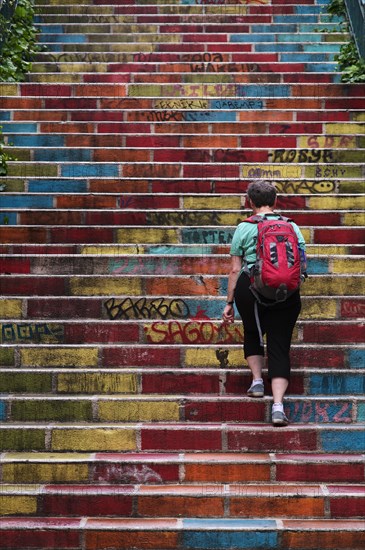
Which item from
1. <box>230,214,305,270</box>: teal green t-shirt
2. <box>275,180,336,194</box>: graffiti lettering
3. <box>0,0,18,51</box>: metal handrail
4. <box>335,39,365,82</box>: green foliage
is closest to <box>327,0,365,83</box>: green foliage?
<box>335,39,365,82</box>: green foliage

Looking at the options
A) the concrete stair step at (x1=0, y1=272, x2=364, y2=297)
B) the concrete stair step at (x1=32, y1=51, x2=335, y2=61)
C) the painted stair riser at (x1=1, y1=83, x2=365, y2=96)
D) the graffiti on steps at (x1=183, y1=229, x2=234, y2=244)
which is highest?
the concrete stair step at (x1=32, y1=51, x2=335, y2=61)

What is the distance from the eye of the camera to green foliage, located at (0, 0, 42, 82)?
10312 millimetres

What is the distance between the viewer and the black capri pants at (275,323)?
18.9 feet

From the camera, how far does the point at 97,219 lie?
8133 mm

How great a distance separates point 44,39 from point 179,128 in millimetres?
2875

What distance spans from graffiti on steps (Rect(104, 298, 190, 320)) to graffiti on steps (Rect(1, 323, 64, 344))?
1.35 ft

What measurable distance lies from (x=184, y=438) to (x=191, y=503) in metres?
0.48

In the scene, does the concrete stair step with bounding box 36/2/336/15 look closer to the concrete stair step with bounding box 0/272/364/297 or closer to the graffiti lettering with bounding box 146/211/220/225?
the graffiti lettering with bounding box 146/211/220/225

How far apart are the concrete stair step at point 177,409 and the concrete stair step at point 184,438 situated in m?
0.09

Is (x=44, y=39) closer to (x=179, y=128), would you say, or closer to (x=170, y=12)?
(x=170, y=12)

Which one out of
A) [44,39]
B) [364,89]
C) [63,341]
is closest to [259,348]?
[63,341]

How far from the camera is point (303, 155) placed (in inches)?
350

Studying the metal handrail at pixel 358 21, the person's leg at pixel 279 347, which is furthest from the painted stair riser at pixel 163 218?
the metal handrail at pixel 358 21

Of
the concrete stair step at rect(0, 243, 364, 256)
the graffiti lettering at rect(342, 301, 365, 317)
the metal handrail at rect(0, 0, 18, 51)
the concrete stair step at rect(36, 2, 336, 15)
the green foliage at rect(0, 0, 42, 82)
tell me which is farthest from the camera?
the concrete stair step at rect(36, 2, 336, 15)
